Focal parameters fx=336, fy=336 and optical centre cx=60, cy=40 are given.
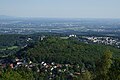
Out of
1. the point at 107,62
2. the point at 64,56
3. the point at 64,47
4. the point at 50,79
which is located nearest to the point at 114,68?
the point at 107,62

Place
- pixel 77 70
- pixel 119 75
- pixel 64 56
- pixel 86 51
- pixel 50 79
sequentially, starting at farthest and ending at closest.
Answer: pixel 86 51 < pixel 64 56 < pixel 77 70 < pixel 50 79 < pixel 119 75

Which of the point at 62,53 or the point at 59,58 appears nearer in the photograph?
the point at 59,58

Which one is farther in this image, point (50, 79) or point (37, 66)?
point (37, 66)

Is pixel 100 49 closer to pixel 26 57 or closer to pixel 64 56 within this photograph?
pixel 64 56

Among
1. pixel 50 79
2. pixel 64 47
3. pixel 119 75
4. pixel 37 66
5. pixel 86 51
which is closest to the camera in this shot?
pixel 119 75

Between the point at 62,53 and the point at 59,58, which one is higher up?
the point at 62,53

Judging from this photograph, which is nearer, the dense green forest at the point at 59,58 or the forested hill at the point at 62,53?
the dense green forest at the point at 59,58

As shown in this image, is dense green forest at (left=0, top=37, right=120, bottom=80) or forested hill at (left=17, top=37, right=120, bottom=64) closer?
dense green forest at (left=0, top=37, right=120, bottom=80)

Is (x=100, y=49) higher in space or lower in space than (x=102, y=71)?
lower
